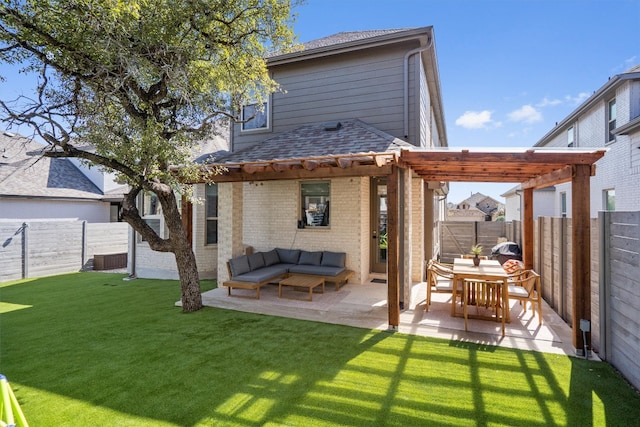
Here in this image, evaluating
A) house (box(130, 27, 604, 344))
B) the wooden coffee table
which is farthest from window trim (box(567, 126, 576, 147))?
the wooden coffee table

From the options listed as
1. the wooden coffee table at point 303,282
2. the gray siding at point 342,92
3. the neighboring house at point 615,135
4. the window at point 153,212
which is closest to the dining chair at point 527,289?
the wooden coffee table at point 303,282

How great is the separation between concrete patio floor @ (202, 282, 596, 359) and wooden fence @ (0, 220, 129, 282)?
7.69m

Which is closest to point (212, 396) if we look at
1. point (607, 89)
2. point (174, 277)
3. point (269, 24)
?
point (269, 24)

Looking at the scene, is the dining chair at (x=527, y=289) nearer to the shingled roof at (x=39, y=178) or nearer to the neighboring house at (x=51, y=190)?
the neighboring house at (x=51, y=190)

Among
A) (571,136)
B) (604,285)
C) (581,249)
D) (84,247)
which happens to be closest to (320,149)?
(581,249)

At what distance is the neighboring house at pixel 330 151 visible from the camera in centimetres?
845

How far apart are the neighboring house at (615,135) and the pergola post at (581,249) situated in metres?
7.80

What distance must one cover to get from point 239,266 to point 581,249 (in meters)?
6.89

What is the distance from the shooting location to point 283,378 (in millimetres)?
3926

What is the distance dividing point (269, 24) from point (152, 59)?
2520 millimetres

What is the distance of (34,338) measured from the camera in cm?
538

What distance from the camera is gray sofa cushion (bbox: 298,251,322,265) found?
8.90 m

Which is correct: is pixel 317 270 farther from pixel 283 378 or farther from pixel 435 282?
pixel 283 378

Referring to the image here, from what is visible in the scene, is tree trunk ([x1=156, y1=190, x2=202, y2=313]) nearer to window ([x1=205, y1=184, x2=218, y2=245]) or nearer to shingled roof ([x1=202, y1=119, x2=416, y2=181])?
shingled roof ([x1=202, y1=119, x2=416, y2=181])
